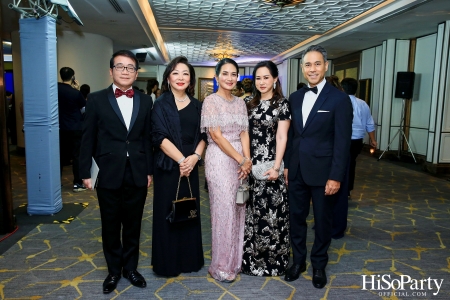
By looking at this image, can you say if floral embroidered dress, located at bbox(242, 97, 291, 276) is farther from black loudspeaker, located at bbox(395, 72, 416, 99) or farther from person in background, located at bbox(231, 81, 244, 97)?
black loudspeaker, located at bbox(395, 72, 416, 99)

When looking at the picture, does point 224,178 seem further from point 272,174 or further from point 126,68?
point 126,68

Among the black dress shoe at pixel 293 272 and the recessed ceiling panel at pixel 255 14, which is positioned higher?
the recessed ceiling panel at pixel 255 14

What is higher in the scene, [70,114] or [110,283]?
[70,114]

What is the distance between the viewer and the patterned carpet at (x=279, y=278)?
2.59 m

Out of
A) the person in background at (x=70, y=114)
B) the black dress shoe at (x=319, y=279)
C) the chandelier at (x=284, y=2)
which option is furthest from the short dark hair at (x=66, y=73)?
the black dress shoe at (x=319, y=279)

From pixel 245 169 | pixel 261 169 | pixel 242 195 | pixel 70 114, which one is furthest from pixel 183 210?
pixel 70 114

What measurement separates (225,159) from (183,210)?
490mm

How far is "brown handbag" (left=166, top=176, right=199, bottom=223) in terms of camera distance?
258cm

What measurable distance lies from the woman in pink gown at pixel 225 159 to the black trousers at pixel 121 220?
56 centimetres

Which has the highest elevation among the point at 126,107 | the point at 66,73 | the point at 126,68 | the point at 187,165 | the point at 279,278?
the point at 66,73

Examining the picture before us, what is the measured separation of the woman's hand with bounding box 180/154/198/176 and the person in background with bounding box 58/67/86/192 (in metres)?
3.29

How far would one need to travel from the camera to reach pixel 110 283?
2.58m

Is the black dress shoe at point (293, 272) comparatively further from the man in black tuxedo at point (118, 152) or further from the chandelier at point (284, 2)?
the chandelier at point (284, 2)

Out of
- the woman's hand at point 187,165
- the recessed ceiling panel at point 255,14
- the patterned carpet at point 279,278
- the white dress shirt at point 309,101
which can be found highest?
the recessed ceiling panel at point 255,14
